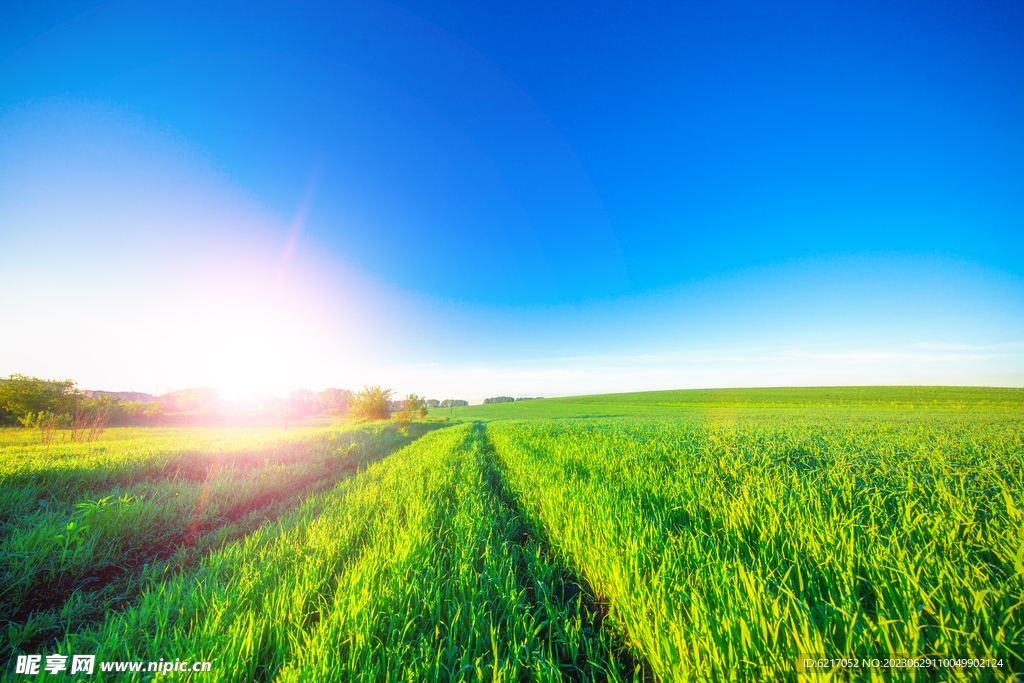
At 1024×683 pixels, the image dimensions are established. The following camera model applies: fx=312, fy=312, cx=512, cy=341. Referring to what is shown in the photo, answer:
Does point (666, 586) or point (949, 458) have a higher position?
point (949, 458)

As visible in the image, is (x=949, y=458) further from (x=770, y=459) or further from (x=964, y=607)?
(x=964, y=607)

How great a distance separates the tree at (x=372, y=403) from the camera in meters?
28.9

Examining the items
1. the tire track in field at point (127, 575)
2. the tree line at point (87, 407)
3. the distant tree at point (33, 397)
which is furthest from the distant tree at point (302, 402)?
the tire track in field at point (127, 575)

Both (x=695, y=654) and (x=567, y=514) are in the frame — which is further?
(x=567, y=514)

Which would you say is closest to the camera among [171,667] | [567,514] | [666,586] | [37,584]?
[171,667]

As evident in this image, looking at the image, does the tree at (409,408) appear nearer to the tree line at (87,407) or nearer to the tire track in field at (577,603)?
the tree line at (87,407)

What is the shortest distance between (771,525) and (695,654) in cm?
162

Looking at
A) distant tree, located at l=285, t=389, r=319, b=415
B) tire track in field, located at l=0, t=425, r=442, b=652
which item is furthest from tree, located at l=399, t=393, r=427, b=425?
distant tree, located at l=285, t=389, r=319, b=415

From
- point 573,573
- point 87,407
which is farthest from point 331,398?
point 573,573

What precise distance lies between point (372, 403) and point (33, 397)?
2301 centimetres

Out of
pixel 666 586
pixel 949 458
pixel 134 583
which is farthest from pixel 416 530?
pixel 949 458

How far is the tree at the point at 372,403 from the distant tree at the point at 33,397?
1849 centimetres

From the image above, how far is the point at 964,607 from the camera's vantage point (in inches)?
61.5

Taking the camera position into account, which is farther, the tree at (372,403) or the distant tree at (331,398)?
Answer: the distant tree at (331,398)
